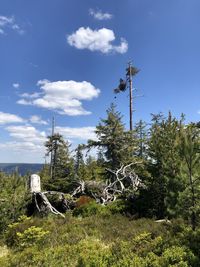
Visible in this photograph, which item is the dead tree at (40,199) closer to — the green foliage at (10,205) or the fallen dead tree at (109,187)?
the fallen dead tree at (109,187)

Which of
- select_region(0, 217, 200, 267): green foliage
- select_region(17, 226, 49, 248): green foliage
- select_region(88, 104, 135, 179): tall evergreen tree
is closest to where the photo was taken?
select_region(0, 217, 200, 267): green foliage

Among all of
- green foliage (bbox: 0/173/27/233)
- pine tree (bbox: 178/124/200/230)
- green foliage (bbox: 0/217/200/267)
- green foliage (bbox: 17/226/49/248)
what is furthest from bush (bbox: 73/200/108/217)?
pine tree (bbox: 178/124/200/230)

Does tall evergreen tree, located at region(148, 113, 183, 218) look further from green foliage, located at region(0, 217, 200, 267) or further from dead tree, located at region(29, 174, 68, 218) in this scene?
dead tree, located at region(29, 174, 68, 218)

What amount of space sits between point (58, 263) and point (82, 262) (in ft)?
2.12

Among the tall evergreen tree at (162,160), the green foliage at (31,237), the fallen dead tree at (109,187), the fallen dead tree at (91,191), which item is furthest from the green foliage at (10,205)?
the tall evergreen tree at (162,160)

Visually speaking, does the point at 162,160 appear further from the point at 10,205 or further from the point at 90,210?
the point at 10,205

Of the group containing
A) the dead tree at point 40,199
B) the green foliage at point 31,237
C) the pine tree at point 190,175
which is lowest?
the green foliage at point 31,237

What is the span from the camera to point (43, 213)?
53.7 feet

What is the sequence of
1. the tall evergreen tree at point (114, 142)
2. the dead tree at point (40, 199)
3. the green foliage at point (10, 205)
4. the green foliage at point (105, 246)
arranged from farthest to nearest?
the tall evergreen tree at point (114, 142) < the dead tree at point (40, 199) < the green foliage at point (10, 205) < the green foliage at point (105, 246)

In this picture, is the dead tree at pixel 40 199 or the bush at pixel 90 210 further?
the dead tree at pixel 40 199

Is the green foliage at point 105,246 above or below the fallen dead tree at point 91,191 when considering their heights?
below

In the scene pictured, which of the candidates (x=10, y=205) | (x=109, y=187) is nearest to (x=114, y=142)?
(x=109, y=187)

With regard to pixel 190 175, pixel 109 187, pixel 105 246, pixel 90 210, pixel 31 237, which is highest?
pixel 190 175

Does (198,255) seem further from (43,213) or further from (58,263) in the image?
(43,213)
